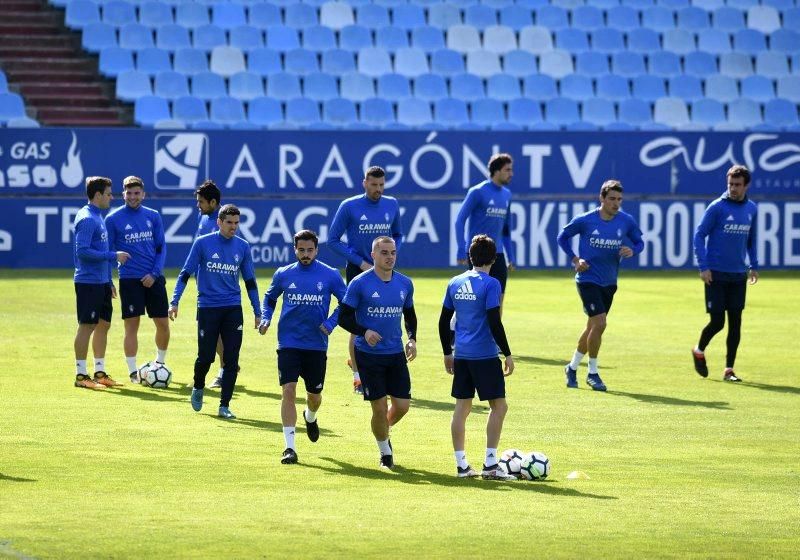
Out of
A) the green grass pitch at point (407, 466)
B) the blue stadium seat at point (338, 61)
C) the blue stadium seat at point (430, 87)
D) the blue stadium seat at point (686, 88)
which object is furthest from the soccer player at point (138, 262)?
the blue stadium seat at point (686, 88)

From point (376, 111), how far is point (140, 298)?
15908mm

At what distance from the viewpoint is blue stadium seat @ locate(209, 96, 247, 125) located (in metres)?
30.4

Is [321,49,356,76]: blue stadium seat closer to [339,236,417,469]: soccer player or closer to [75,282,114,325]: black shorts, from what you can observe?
[75,282,114,325]: black shorts

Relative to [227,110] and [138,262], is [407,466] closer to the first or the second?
[138,262]

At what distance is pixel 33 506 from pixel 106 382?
230 inches

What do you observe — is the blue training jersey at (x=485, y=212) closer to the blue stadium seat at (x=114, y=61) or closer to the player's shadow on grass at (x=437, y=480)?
the player's shadow on grass at (x=437, y=480)

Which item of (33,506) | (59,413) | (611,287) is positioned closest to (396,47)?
(611,287)

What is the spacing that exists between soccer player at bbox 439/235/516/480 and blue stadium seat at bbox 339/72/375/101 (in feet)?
68.6

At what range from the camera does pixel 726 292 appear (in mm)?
17047

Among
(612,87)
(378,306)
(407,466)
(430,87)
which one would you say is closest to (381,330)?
(378,306)

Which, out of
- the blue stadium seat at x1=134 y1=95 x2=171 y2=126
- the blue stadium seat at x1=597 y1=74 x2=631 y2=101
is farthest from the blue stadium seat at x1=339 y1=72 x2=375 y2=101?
the blue stadium seat at x1=597 y1=74 x2=631 y2=101

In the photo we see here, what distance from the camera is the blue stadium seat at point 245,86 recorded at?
31.2 metres

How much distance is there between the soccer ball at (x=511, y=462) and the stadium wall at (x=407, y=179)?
16.8 metres

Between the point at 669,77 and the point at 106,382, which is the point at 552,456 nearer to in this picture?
the point at 106,382
